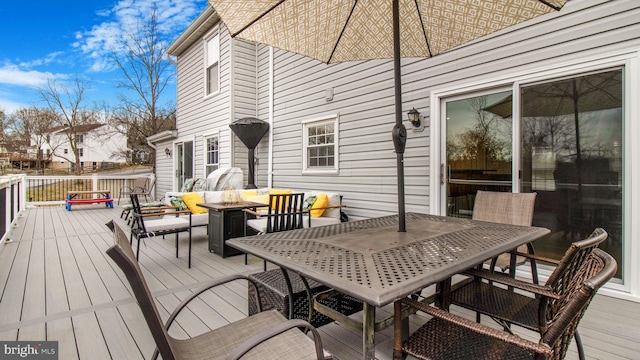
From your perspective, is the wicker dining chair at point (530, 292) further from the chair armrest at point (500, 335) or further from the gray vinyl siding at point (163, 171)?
the gray vinyl siding at point (163, 171)

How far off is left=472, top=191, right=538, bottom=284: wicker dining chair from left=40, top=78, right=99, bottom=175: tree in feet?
62.8

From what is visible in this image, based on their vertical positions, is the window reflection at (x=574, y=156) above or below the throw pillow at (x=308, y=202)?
above

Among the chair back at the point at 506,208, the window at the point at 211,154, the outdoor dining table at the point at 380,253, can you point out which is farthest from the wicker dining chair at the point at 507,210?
the window at the point at 211,154

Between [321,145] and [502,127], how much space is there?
305cm

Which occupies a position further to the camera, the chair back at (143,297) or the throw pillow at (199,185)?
the throw pillow at (199,185)

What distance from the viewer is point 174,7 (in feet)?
46.6

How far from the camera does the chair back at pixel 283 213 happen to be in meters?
3.80

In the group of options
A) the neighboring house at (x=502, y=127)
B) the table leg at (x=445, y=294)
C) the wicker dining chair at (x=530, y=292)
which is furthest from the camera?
the neighboring house at (x=502, y=127)

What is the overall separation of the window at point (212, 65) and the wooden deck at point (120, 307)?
492cm

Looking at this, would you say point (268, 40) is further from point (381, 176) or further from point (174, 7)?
point (174, 7)

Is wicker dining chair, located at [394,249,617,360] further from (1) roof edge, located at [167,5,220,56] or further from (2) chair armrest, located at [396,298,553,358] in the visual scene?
(1) roof edge, located at [167,5,220,56]

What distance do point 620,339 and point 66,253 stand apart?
242 inches

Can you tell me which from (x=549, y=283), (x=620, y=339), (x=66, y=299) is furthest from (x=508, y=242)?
(x=66, y=299)

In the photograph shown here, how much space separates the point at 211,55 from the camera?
8164mm
